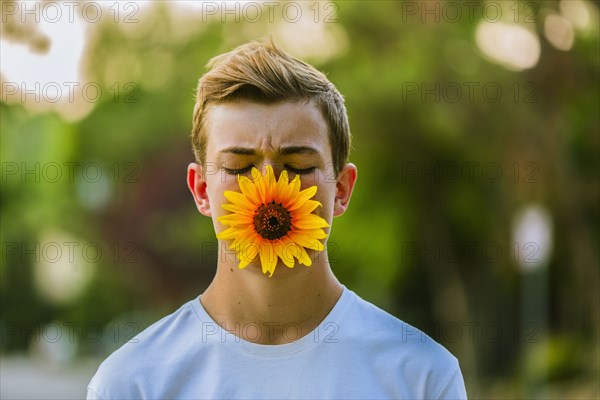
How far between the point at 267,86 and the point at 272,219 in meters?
0.48

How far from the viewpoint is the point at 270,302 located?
3676 mm

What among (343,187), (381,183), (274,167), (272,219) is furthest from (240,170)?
(381,183)

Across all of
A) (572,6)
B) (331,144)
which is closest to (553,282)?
(572,6)

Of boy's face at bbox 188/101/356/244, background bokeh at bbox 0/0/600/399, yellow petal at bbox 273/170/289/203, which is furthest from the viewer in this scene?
background bokeh at bbox 0/0/600/399

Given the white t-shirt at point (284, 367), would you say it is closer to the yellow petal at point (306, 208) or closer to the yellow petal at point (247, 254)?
the yellow petal at point (247, 254)

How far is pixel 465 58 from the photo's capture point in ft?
77.9

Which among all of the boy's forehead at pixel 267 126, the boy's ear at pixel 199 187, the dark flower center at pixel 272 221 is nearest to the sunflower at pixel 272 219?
the dark flower center at pixel 272 221

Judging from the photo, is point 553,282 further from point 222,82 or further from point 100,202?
point 222,82

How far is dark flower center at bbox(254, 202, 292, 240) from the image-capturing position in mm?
3426

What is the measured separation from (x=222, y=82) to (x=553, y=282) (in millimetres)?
28648

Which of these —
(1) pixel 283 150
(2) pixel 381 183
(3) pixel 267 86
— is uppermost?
(3) pixel 267 86

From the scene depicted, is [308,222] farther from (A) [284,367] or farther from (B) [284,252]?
(A) [284,367]

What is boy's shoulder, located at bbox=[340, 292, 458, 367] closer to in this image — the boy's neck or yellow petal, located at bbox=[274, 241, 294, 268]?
the boy's neck

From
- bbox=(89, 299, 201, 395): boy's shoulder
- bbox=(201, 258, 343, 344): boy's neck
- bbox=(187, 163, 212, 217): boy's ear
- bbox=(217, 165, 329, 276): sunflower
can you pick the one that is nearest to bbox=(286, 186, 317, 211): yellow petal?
bbox=(217, 165, 329, 276): sunflower
